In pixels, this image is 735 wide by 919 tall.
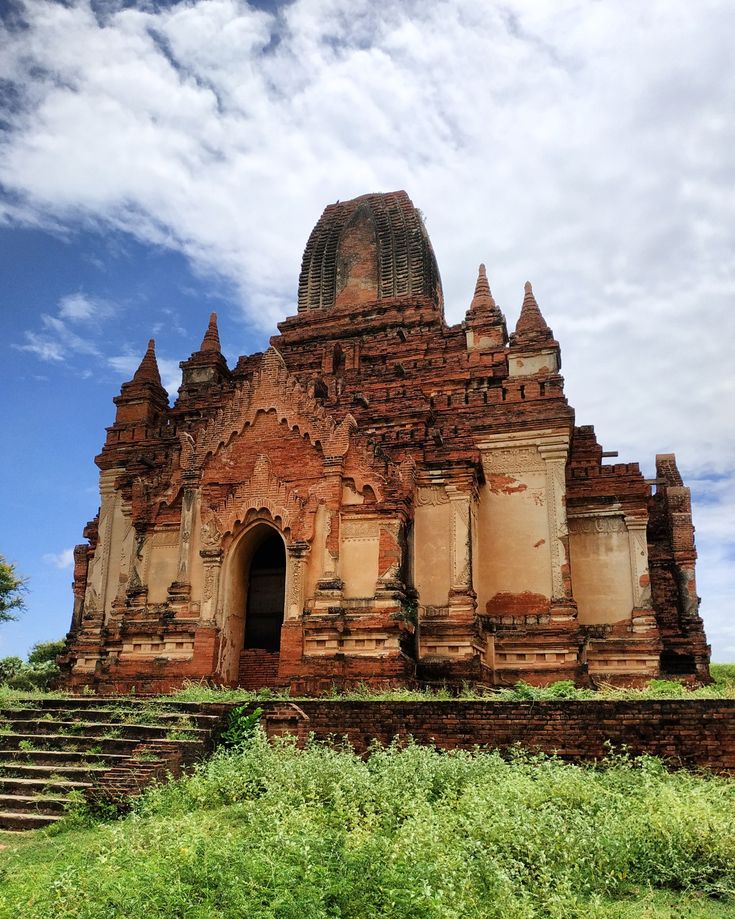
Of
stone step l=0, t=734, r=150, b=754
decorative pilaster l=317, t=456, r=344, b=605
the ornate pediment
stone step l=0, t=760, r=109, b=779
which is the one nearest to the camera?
stone step l=0, t=760, r=109, b=779

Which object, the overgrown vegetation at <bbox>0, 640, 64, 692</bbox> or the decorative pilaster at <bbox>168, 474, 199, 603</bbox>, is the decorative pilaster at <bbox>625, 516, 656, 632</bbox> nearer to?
the decorative pilaster at <bbox>168, 474, 199, 603</bbox>

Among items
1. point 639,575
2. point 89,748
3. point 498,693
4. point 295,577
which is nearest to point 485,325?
point 639,575

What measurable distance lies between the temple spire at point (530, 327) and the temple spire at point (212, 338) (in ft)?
28.7

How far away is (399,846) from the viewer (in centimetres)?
738

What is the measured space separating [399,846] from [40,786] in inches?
231

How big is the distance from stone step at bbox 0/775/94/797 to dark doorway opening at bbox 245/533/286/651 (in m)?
7.41

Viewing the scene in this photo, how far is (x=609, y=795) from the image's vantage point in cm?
911

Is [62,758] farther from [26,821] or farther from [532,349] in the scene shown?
[532,349]

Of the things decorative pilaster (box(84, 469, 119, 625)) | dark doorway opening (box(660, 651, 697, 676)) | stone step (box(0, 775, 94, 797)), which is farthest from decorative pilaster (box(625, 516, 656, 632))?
decorative pilaster (box(84, 469, 119, 625))

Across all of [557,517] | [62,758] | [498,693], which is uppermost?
[557,517]

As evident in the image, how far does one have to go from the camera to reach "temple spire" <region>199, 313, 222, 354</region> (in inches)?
968

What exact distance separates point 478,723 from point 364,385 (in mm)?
11293

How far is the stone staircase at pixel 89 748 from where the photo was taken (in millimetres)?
10500

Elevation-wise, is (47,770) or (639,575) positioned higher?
(639,575)
